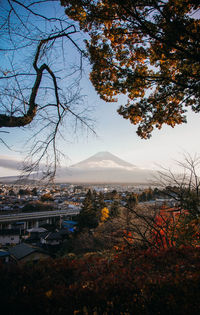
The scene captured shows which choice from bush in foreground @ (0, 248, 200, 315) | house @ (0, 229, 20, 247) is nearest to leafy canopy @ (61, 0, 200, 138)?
bush in foreground @ (0, 248, 200, 315)

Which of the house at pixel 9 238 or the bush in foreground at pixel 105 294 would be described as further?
the house at pixel 9 238

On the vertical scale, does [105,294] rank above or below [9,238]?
above

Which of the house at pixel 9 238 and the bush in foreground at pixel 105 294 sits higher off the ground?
the bush in foreground at pixel 105 294

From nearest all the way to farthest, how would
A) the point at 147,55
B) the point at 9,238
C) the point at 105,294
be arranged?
the point at 105,294 < the point at 147,55 < the point at 9,238

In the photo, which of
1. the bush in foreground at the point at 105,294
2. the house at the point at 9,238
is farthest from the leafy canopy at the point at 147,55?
the house at the point at 9,238

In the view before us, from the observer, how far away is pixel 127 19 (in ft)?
9.77

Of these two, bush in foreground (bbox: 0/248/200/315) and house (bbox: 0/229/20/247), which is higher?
bush in foreground (bbox: 0/248/200/315)

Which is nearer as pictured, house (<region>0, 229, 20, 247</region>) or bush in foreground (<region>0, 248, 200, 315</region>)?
bush in foreground (<region>0, 248, 200, 315</region>)

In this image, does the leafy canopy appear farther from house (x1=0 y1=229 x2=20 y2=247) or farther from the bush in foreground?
house (x1=0 y1=229 x2=20 y2=247)

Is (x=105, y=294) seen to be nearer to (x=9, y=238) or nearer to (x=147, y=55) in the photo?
(x=147, y=55)

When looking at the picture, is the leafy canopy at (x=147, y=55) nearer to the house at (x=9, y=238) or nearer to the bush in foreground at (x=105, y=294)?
the bush in foreground at (x=105, y=294)

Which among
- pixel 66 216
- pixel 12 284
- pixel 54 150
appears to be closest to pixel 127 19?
pixel 54 150

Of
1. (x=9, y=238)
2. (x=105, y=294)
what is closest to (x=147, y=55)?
(x=105, y=294)

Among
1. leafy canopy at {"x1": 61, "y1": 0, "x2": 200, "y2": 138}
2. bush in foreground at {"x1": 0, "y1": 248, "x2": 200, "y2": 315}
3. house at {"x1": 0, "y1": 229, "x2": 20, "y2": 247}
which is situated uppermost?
leafy canopy at {"x1": 61, "y1": 0, "x2": 200, "y2": 138}
